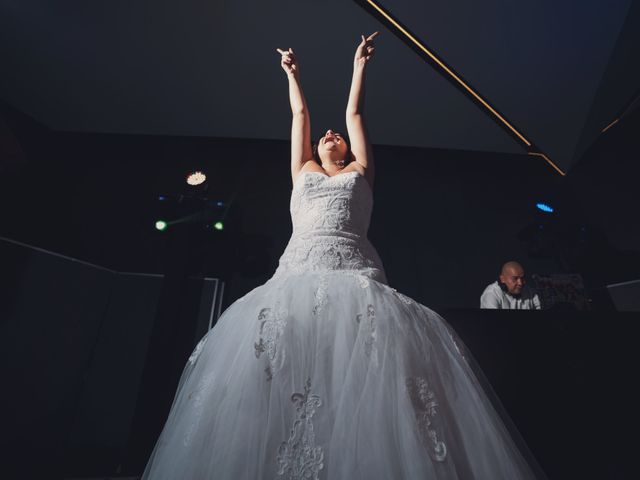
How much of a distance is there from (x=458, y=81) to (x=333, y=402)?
3663 millimetres

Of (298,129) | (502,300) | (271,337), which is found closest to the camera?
(271,337)

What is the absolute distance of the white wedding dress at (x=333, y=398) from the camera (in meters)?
0.45

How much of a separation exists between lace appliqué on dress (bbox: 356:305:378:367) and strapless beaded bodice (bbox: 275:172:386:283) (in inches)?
6.5

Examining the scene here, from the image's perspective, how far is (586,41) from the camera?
2.73 meters

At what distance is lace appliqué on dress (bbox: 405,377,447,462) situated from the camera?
47cm

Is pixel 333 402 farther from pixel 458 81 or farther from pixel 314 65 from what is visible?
pixel 458 81

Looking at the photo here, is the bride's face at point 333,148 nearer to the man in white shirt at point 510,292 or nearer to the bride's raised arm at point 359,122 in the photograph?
the bride's raised arm at point 359,122

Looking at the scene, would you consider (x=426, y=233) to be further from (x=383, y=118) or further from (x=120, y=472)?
(x=120, y=472)

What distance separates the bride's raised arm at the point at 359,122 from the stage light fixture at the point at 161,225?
2180 millimetres

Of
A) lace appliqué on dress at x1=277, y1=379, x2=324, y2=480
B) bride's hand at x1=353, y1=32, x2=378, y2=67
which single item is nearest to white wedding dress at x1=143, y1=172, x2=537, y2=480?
lace appliqué on dress at x1=277, y1=379, x2=324, y2=480

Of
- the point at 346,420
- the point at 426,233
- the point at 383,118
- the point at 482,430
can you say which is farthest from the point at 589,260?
the point at 346,420

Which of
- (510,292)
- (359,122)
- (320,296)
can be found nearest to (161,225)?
(359,122)

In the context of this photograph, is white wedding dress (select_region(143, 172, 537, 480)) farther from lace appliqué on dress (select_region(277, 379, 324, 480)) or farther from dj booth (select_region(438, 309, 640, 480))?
dj booth (select_region(438, 309, 640, 480))

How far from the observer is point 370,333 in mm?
595
